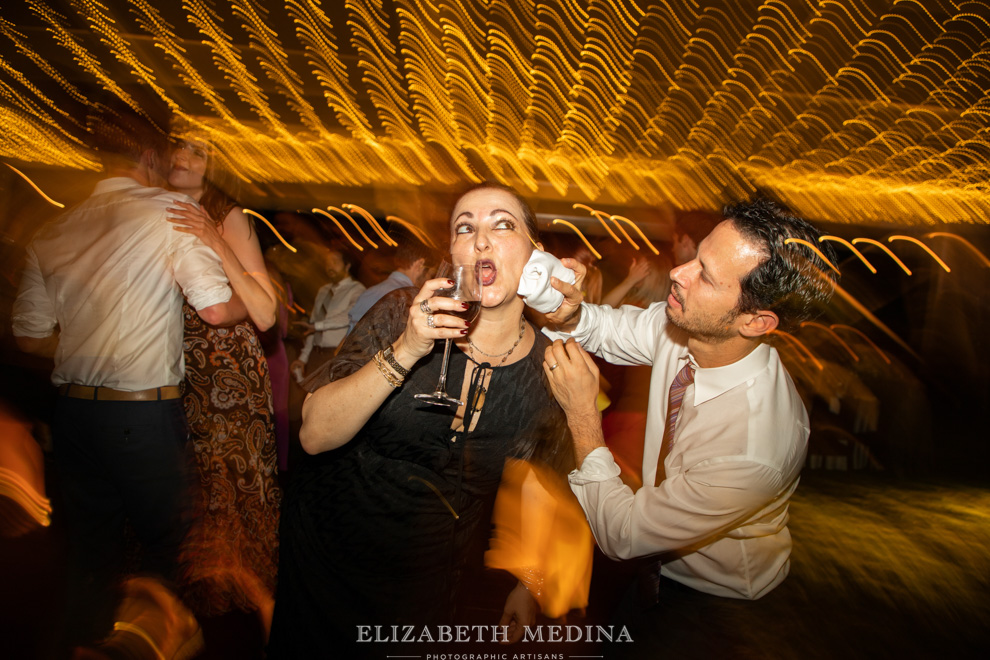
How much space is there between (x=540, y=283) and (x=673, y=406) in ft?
2.15

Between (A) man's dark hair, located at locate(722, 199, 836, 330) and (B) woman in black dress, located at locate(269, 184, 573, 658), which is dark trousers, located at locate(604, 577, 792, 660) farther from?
(A) man's dark hair, located at locate(722, 199, 836, 330)

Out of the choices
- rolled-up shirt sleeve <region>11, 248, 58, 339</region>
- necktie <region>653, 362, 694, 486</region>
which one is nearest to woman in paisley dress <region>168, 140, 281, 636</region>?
rolled-up shirt sleeve <region>11, 248, 58, 339</region>

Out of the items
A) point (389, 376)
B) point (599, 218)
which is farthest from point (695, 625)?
point (599, 218)

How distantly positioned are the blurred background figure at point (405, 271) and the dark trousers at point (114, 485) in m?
1.94

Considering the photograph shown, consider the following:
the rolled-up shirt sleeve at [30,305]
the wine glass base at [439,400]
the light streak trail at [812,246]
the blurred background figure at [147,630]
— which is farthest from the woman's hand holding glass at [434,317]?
the blurred background figure at [147,630]

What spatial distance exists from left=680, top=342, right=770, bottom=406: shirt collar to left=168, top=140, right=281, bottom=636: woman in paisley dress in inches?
71.8

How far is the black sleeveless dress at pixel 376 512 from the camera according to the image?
1679mm

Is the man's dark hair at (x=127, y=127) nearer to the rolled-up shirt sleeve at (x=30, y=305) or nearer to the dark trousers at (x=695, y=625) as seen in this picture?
the rolled-up shirt sleeve at (x=30, y=305)

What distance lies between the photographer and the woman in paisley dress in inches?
86.9

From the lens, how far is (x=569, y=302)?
203 cm

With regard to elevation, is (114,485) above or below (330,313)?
below

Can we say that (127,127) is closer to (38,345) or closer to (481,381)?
(38,345)

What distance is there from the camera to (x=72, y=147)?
9680mm

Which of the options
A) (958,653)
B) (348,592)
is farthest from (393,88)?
(958,653)
